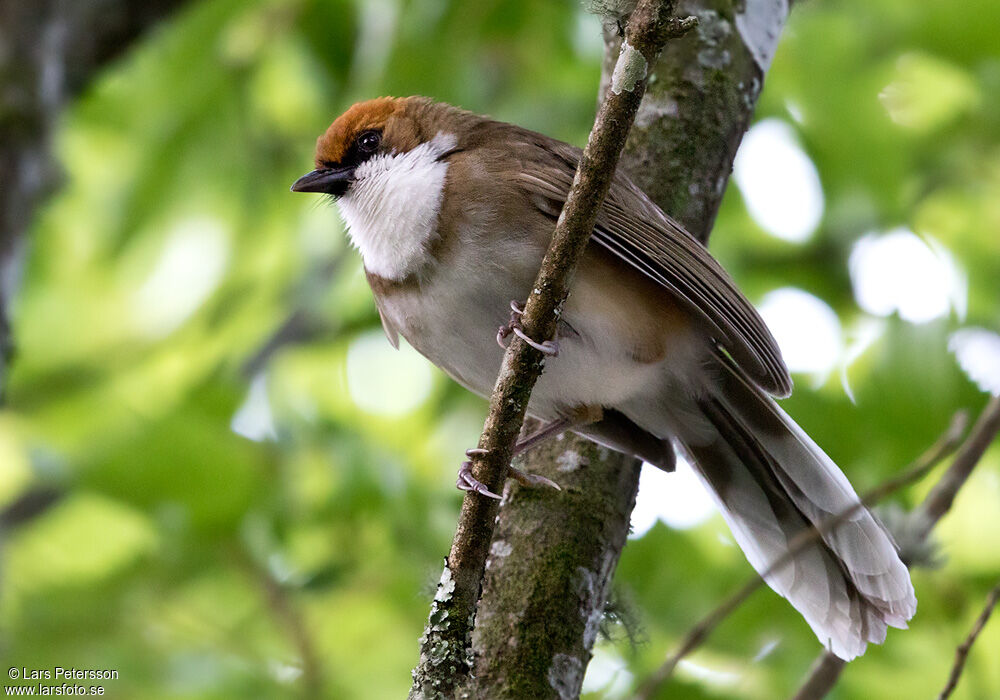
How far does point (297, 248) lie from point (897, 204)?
10.8ft

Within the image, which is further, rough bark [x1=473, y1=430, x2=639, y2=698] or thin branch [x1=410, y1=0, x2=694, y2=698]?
rough bark [x1=473, y1=430, x2=639, y2=698]

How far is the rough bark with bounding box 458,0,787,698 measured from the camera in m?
2.79

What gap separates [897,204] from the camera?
487 centimetres

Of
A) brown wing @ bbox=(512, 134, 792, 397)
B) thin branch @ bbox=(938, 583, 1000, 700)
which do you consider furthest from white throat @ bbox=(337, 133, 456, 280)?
thin branch @ bbox=(938, 583, 1000, 700)

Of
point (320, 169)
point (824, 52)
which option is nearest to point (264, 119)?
point (320, 169)

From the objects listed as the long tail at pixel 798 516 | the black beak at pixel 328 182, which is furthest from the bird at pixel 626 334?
the black beak at pixel 328 182

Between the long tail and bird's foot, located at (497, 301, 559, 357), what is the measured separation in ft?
2.84

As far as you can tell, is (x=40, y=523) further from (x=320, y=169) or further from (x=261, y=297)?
(x=320, y=169)

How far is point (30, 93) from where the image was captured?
4.75 metres

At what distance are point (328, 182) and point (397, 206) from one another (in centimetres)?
54

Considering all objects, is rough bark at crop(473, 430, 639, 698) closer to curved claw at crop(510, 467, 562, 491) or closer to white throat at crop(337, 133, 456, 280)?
curved claw at crop(510, 467, 562, 491)

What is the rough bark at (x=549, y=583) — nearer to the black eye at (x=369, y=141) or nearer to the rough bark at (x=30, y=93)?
the black eye at (x=369, y=141)

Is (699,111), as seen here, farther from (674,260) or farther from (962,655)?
(962,655)

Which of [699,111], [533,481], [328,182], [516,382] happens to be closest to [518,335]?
[516,382]
